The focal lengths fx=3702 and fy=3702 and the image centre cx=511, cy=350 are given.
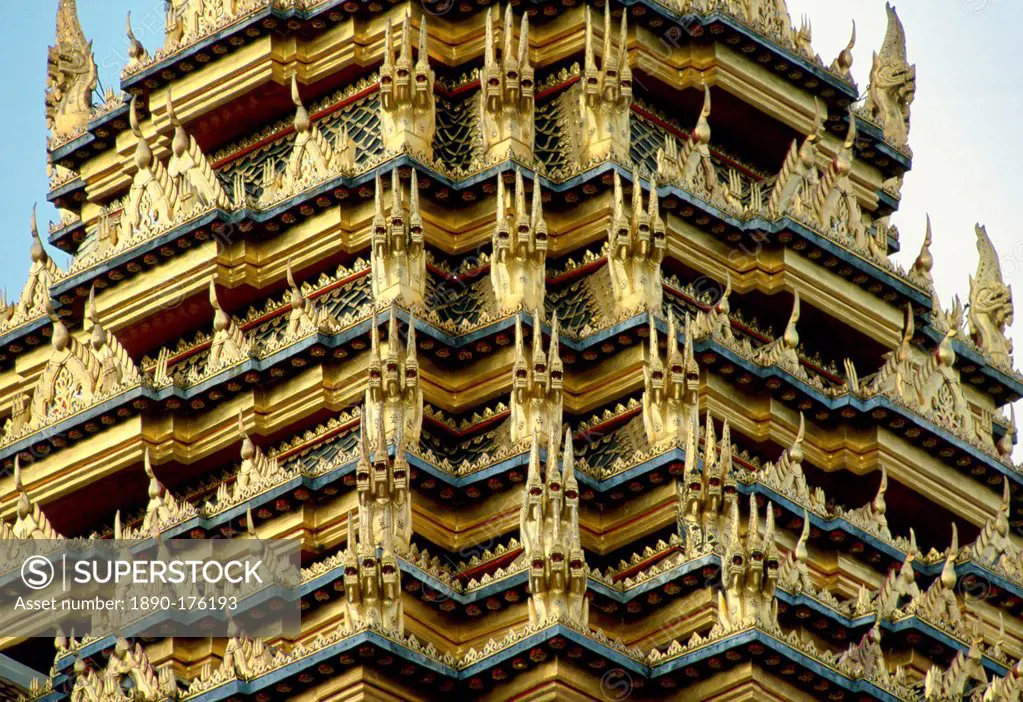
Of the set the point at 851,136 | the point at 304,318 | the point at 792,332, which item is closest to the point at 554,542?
the point at 304,318

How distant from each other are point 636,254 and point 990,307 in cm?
1343

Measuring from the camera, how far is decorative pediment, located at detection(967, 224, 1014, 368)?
70.5 m

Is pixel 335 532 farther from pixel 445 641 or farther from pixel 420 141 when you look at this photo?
pixel 420 141

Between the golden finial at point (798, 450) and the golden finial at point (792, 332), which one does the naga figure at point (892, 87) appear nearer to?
the golden finial at point (792, 332)

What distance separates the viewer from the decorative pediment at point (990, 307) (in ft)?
231

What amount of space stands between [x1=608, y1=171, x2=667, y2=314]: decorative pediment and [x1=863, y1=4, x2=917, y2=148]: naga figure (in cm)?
1071

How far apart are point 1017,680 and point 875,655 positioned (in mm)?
2633

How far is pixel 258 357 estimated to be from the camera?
59844 millimetres

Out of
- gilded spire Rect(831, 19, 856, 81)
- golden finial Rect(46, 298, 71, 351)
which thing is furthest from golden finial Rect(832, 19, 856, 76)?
golden finial Rect(46, 298, 71, 351)

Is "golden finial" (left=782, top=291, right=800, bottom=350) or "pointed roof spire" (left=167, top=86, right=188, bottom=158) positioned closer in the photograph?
"golden finial" (left=782, top=291, right=800, bottom=350)

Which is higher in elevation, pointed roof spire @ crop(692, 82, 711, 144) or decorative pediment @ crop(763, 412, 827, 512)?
pointed roof spire @ crop(692, 82, 711, 144)

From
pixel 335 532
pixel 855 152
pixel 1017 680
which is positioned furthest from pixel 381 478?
pixel 855 152

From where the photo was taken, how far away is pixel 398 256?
59719 millimetres

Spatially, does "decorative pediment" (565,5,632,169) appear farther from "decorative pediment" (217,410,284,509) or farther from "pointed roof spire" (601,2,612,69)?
"decorative pediment" (217,410,284,509)
